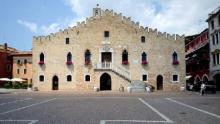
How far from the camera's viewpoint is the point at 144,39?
4684 centimetres

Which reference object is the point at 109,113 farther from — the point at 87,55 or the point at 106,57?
the point at 87,55

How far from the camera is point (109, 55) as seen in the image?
46.9 metres

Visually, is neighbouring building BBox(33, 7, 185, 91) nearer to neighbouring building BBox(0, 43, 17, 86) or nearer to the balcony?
the balcony

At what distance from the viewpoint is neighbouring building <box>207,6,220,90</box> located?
4503cm

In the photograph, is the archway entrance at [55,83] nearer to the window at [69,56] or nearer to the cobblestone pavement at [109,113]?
the window at [69,56]

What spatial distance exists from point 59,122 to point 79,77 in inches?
1379

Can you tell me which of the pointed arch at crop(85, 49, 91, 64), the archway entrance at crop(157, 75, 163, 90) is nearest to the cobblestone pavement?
the archway entrance at crop(157, 75, 163, 90)

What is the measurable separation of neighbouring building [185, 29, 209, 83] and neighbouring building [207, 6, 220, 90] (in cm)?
247

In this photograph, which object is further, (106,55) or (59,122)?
(106,55)

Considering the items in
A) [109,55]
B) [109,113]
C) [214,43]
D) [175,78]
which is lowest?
[109,113]

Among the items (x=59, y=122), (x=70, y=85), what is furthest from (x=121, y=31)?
(x=59, y=122)

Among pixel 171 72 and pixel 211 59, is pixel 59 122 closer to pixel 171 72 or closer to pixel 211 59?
pixel 171 72

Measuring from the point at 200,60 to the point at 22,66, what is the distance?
36719mm

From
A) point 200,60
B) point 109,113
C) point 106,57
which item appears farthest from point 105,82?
point 109,113
